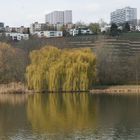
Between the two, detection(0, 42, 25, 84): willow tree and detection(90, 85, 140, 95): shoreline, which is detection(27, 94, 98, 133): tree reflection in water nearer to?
detection(90, 85, 140, 95): shoreline

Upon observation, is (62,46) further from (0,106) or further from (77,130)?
(77,130)

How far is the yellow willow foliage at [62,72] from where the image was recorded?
6359 cm

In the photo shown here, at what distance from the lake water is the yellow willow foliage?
6328mm

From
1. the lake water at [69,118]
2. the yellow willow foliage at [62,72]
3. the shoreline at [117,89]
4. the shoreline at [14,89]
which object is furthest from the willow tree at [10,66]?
the lake water at [69,118]

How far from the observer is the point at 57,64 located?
2552 inches

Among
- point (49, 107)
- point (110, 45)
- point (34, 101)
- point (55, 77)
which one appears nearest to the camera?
point (49, 107)

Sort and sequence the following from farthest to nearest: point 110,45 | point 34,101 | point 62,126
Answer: point 110,45 → point 34,101 → point 62,126

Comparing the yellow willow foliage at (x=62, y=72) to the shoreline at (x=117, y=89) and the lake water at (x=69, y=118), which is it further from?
the lake water at (x=69, y=118)

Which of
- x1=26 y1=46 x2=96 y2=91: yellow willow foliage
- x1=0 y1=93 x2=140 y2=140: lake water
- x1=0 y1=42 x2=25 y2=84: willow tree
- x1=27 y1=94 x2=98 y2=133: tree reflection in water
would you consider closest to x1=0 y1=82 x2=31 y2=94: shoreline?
x1=26 y1=46 x2=96 y2=91: yellow willow foliage

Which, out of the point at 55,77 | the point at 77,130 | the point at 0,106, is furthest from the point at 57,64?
the point at 77,130

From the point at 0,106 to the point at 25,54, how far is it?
2669 centimetres

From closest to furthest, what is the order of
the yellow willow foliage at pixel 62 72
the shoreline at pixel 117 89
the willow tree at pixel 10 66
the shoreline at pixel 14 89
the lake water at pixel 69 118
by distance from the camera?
the lake water at pixel 69 118 → the yellow willow foliage at pixel 62 72 → the shoreline at pixel 117 89 → the shoreline at pixel 14 89 → the willow tree at pixel 10 66

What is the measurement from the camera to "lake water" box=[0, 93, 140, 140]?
1174 inches

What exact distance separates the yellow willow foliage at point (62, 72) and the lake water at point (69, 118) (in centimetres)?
633
